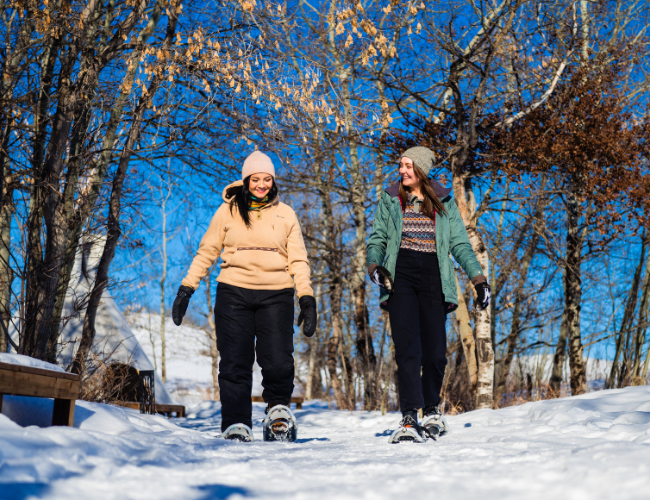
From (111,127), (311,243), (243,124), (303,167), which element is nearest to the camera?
(111,127)

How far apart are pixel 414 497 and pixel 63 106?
5816 millimetres

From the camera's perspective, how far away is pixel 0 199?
5152mm

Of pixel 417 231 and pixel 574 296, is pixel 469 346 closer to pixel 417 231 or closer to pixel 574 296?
pixel 574 296

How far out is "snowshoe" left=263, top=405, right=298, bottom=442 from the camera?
3680mm

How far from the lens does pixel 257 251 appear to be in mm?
3830

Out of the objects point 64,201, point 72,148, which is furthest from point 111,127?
point 64,201

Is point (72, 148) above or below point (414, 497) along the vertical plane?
above

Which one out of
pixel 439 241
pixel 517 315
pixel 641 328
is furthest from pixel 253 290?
pixel 517 315

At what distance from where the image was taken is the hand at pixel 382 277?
11.9 ft

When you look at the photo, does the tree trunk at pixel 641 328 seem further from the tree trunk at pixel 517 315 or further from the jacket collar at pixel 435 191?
the jacket collar at pixel 435 191

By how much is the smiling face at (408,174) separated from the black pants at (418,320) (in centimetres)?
48

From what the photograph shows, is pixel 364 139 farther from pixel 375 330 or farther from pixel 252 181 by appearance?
pixel 375 330

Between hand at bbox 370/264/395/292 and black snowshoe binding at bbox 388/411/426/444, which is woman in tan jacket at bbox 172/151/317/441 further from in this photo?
black snowshoe binding at bbox 388/411/426/444

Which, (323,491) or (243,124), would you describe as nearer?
(323,491)
